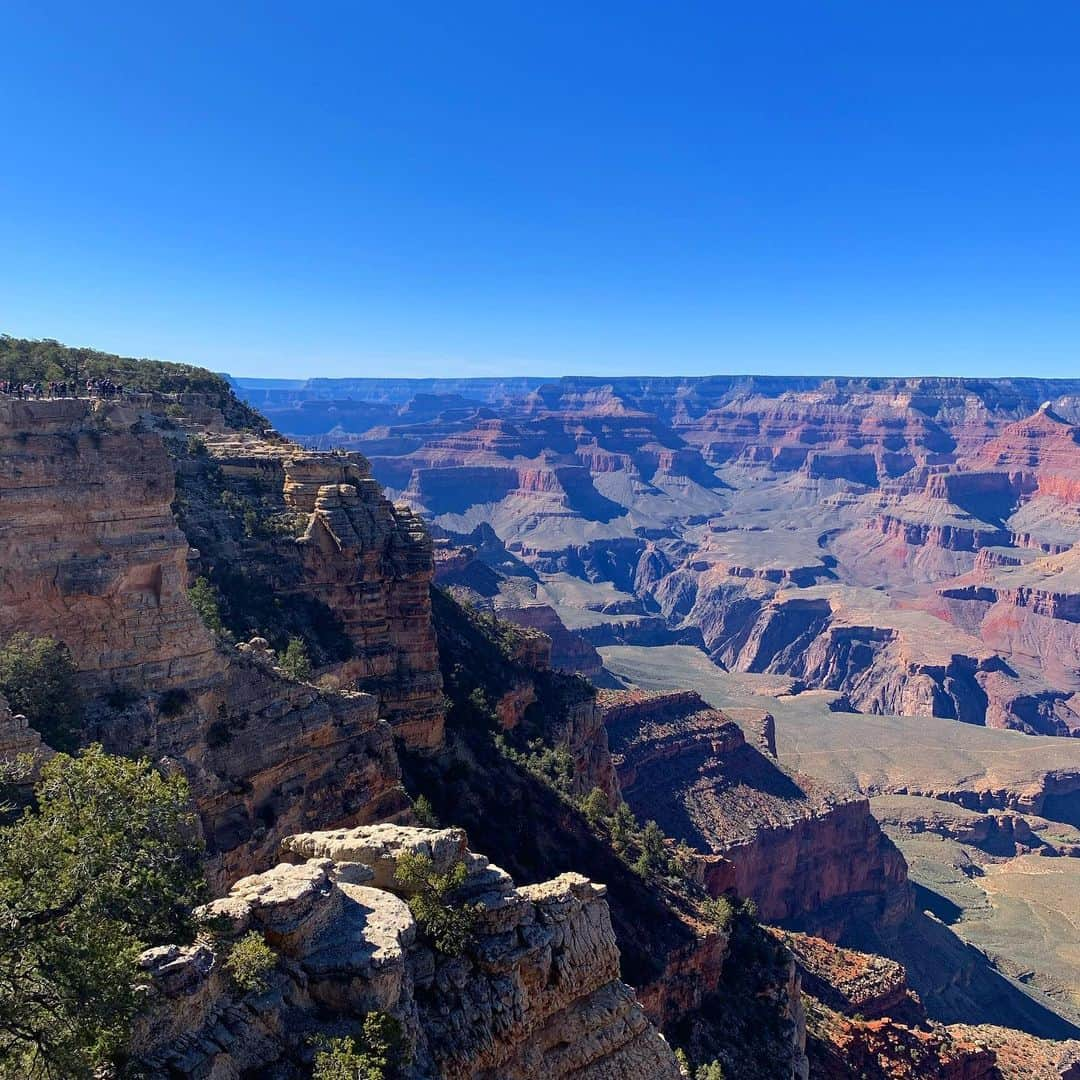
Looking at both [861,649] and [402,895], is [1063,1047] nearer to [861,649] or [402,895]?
[402,895]

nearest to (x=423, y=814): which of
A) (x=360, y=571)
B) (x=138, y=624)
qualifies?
(x=138, y=624)

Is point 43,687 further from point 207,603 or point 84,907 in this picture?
point 84,907

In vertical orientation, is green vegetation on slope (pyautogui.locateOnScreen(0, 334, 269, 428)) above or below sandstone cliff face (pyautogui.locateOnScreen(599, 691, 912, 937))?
above

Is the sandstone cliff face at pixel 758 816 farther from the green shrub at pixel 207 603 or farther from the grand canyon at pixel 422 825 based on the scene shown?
the green shrub at pixel 207 603

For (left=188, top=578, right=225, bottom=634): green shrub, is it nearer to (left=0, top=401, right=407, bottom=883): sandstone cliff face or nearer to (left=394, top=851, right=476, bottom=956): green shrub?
(left=0, top=401, right=407, bottom=883): sandstone cliff face

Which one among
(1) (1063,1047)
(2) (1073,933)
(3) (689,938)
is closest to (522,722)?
(3) (689,938)

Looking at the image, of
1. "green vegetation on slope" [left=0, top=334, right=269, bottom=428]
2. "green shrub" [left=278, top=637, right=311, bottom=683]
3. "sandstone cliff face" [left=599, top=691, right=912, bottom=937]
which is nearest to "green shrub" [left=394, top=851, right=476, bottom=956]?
"green shrub" [left=278, top=637, right=311, bottom=683]

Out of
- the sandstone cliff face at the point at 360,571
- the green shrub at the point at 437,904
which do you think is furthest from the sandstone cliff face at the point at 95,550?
the sandstone cliff face at the point at 360,571
